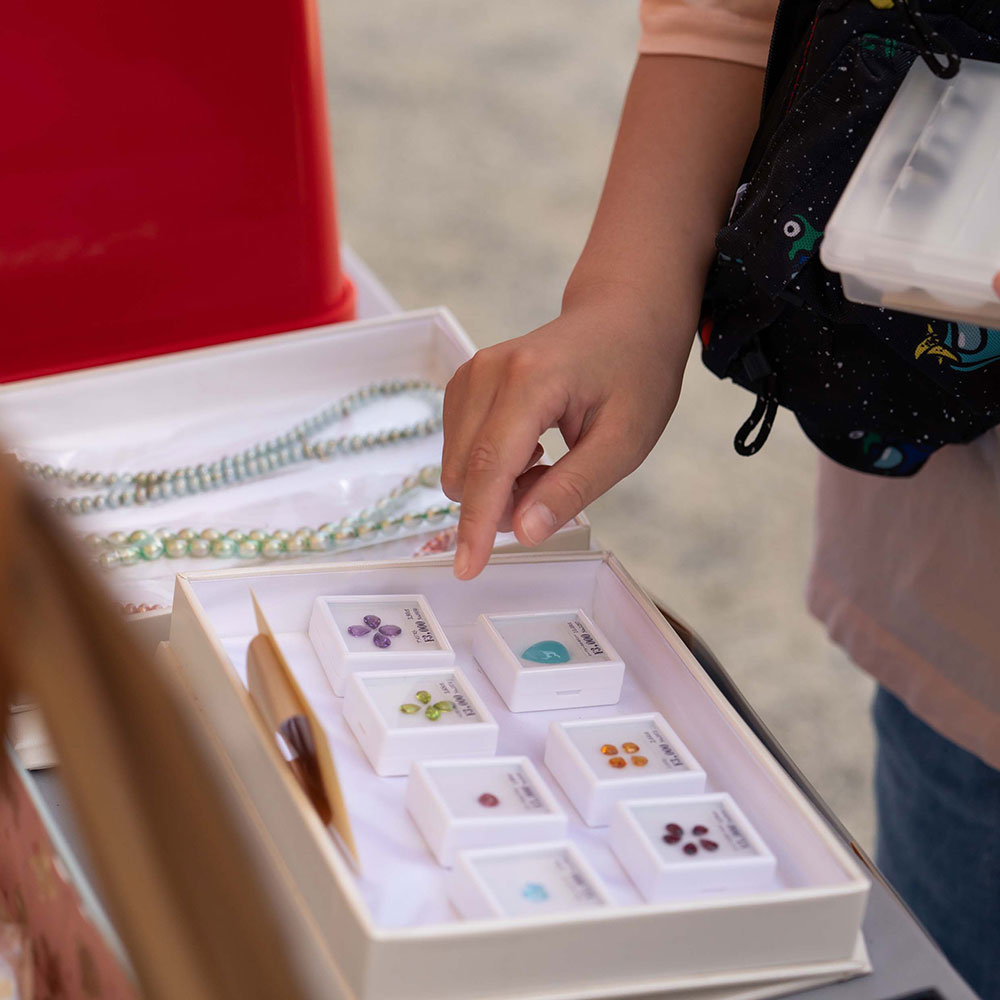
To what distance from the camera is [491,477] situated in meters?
0.63

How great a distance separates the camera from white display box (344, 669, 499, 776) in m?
0.57

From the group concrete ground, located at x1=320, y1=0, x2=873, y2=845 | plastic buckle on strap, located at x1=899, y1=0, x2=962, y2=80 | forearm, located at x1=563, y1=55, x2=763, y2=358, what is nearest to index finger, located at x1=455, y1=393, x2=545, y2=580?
forearm, located at x1=563, y1=55, x2=763, y2=358

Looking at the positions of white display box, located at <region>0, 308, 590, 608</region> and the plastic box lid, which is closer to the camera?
the plastic box lid

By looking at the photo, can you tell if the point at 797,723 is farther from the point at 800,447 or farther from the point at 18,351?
the point at 18,351

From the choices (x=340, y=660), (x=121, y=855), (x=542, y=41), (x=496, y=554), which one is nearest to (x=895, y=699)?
(x=496, y=554)

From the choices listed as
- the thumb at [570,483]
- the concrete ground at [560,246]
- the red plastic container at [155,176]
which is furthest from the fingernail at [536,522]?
the concrete ground at [560,246]

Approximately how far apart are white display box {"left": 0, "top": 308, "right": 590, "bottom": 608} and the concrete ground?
101 cm

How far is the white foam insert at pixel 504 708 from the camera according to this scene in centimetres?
53

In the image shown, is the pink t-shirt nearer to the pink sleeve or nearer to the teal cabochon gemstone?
the pink sleeve

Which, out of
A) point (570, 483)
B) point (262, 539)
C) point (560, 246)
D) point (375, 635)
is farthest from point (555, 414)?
point (560, 246)

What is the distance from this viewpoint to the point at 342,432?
945mm

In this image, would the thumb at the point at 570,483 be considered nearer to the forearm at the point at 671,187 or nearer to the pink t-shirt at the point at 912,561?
the forearm at the point at 671,187

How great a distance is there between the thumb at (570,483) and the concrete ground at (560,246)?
1.16 meters

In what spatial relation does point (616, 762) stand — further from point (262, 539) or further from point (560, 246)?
point (560, 246)
